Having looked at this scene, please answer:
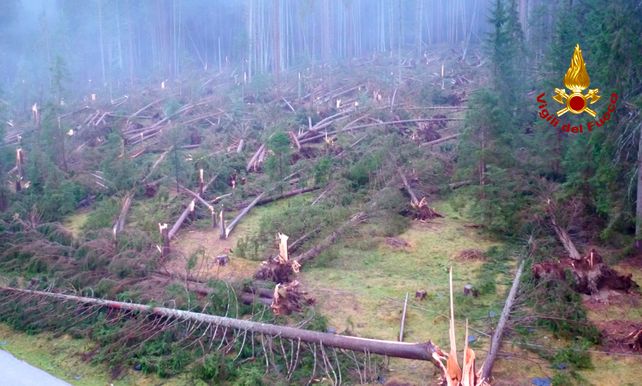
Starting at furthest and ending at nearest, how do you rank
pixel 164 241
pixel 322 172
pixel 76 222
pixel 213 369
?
pixel 322 172 → pixel 76 222 → pixel 164 241 → pixel 213 369

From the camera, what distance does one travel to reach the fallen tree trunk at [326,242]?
8.74 meters

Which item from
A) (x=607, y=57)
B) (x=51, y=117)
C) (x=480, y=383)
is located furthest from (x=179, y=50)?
(x=480, y=383)

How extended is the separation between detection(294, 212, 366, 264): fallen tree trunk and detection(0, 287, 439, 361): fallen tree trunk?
2.35m

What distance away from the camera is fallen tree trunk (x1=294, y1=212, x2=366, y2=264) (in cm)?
874

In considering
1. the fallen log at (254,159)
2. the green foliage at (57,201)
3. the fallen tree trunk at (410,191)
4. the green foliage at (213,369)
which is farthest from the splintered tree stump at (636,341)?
the green foliage at (57,201)

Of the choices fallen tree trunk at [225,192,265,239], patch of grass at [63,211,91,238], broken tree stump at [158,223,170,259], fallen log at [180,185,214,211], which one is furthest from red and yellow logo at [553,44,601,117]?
patch of grass at [63,211,91,238]

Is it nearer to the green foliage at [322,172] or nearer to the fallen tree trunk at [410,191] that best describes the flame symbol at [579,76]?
the fallen tree trunk at [410,191]

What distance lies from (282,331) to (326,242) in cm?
314

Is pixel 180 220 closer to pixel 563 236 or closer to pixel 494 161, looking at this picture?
pixel 494 161

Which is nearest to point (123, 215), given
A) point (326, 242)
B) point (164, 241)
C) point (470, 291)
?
point (164, 241)

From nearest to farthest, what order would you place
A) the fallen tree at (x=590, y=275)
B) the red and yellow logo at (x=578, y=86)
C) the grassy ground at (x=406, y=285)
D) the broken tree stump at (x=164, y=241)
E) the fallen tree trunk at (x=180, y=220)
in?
the grassy ground at (x=406, y=285) < the fallen tree at (x=590, y=275) < the red and yellow logo at (x=578, y=86) < the broken tree stump at (x=164, y=241) < the fallen tree trunk at (x=180, y=220)

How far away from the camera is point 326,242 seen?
9062 mm

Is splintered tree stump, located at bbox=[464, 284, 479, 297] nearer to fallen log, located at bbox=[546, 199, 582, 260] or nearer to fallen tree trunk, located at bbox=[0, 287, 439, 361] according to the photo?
fallen log, located at bbox=[546, 199, 582, 260]

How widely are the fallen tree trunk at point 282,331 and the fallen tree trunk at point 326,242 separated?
235cm
